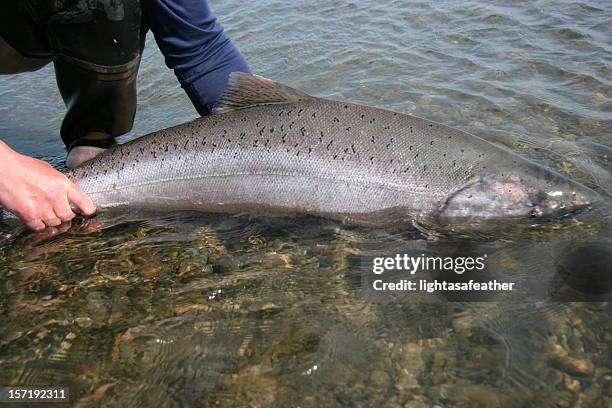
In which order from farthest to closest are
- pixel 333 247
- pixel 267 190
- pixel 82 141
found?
pixel 82 141 → pixel 267 190 → pixel 333 247

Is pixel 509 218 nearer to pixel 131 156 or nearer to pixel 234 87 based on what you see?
pixel 234 87

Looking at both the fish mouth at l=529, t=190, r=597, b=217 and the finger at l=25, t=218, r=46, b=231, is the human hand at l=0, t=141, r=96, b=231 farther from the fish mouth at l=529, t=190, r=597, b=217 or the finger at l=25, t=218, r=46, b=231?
the fish mouth at l=529, t=190, r=597, b=217

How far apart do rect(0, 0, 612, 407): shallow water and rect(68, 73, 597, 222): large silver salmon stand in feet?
0.41

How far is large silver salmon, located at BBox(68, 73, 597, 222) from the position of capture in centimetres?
310

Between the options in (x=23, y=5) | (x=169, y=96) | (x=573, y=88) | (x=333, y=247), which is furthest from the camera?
(x=169, y=96)

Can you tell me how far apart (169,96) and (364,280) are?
12.4 ft

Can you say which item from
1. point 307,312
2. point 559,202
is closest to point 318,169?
point 307,312

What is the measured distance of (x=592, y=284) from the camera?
2.47 metres

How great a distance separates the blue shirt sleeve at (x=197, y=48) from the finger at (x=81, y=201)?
103cm

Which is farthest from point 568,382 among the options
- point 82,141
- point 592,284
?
point 82,141

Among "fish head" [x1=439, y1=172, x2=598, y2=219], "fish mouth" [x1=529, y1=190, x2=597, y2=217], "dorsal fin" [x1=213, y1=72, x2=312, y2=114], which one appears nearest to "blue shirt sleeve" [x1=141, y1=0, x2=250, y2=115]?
"dorsal fin" [x1=213, y1=72, x2=312, y2=114]

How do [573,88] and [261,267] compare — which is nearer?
[261,267]

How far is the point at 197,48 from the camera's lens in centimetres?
364

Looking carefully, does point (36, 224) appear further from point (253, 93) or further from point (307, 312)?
point (307, 312)
